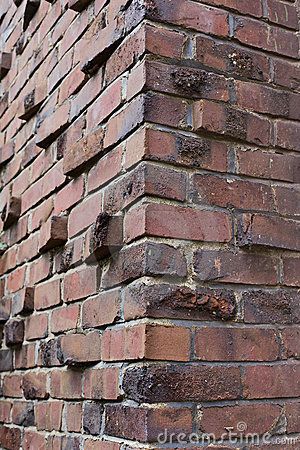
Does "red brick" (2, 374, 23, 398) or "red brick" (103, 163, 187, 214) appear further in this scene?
"red brick" (2, 374, 23, 398)

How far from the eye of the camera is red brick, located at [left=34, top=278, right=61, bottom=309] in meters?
1.77

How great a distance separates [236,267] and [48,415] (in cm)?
71

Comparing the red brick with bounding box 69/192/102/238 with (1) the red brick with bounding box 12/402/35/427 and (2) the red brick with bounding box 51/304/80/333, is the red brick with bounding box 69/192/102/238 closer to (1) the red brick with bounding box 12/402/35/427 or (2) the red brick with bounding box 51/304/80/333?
(2) the red brick with bounding box 51/304/80/333

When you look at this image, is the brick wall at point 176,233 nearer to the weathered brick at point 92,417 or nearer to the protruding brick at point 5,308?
the weathered brick at point 92,417

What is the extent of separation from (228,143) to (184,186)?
6.7 inches

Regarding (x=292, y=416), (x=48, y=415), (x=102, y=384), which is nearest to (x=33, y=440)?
(x=48, y=415)

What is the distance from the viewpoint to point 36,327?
190cm

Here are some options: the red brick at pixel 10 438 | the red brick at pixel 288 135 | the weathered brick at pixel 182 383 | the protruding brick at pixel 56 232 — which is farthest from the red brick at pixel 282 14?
the red brick at pixel 10 438

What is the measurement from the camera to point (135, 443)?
4.17ft

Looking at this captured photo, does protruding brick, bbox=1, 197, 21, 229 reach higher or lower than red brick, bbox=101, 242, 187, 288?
higher

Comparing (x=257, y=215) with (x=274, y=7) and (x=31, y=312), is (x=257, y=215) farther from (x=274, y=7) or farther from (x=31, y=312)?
(x=31, y=312)

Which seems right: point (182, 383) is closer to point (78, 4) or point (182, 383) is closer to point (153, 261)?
point (153, 261)

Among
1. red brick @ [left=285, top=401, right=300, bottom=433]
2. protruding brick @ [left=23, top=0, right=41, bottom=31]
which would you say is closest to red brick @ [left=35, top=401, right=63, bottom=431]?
red brick @ [left=285, top=401, right=300, bottom=433]

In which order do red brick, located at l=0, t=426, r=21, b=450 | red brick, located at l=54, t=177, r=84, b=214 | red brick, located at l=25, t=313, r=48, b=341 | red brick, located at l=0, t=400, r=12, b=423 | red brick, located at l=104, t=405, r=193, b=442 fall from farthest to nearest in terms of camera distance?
red brick, located at l=0, t=400, r=12, b=423
red brick, located at l=0, t=426, r=21, b=450
red brick, located at l=25, t=313, r=48, b=341
red brick, located at l=54, t=177, r=84, b=214
red brick, located at l=104, t=405, r=193, b=442
